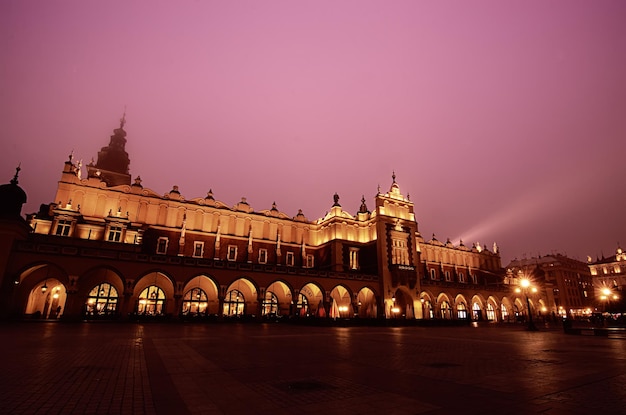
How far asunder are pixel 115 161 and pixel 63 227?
157ft

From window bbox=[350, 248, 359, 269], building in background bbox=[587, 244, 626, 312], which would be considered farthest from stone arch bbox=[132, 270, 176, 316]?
building in background bbox=[587, 244, 626, 312]

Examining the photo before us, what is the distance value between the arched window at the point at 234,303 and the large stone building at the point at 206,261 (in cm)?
13

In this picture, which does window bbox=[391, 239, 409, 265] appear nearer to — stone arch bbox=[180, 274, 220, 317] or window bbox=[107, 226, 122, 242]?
stone arch bbox=[180, 274, 220, 317]

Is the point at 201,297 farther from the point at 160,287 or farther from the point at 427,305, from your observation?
the point at 427,305

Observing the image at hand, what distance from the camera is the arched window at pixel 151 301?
37.8 meters

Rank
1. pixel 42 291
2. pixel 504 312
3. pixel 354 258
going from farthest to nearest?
pixel 504 312 → pixel 354 258 → pixel 42 291

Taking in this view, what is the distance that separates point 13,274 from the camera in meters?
27.6

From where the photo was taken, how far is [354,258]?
172 ft

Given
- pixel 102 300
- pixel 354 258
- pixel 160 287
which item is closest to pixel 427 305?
pixel 354 258

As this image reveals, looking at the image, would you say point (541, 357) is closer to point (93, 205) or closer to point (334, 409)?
point (334, 409)

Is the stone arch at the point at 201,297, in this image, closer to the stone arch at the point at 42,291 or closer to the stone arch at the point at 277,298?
the stone arch at the point at 277,298

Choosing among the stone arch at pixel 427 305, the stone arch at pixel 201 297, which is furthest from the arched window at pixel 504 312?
the stone arch at pixel 201 297

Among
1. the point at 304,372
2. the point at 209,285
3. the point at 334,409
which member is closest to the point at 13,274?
the point at 209,285

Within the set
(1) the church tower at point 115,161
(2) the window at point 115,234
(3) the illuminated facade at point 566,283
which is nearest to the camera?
(2) the window at point 115,234
